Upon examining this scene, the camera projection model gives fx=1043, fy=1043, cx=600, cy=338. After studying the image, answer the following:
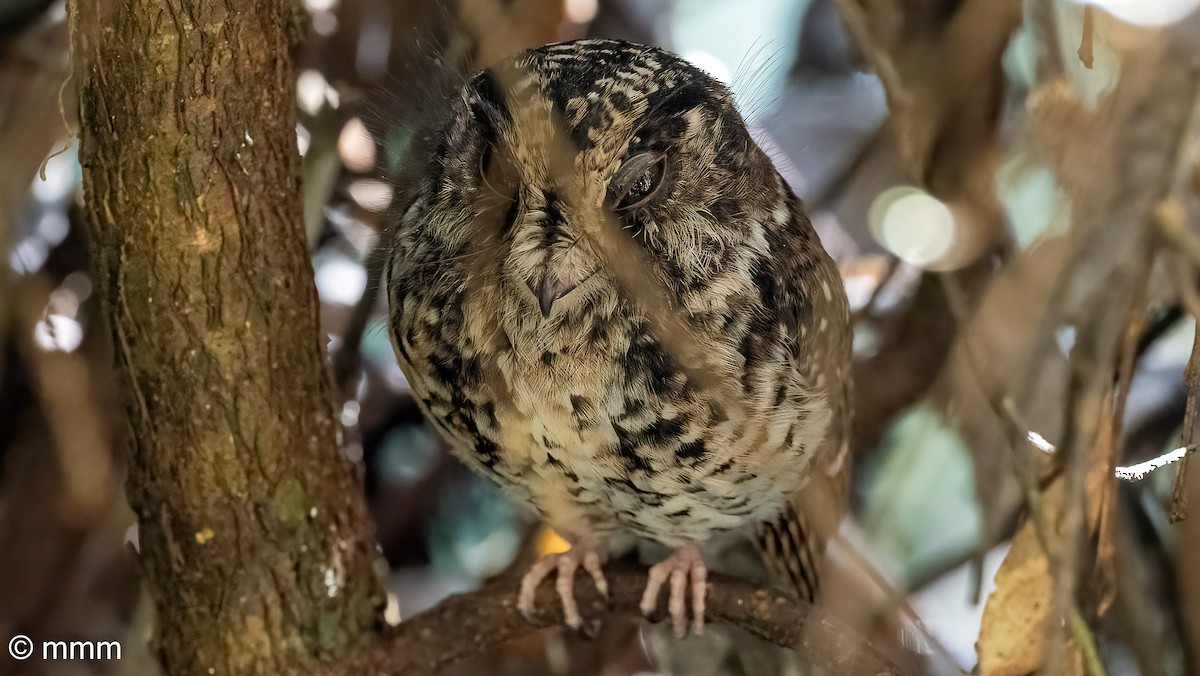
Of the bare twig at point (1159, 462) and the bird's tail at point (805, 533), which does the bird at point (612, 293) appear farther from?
the bare twig at point (1159, 462)

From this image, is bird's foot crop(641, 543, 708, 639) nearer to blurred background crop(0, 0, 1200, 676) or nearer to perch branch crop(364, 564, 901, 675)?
perch branch crop(364, 564, 901, 675)

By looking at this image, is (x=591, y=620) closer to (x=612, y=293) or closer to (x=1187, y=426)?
(x=612, y=293)

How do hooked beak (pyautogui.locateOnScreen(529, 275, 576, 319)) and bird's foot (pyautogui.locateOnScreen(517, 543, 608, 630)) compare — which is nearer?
hooked beak (pyautogui.locateOnScreen(529, 275, 576, 319))

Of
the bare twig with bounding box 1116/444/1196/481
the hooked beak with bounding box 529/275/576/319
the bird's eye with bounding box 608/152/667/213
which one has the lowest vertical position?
the bare twig with bounding box 1116/444/1196/481
